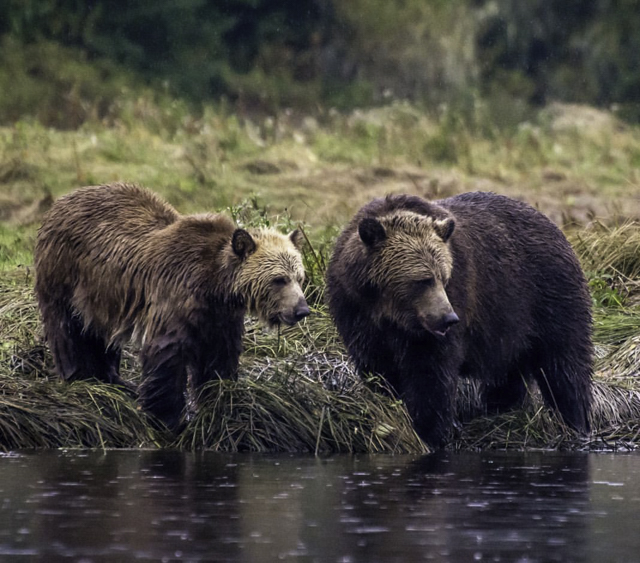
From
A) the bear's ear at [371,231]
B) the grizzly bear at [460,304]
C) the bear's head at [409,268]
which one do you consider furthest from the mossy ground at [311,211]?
the bear's ear at [371,231]

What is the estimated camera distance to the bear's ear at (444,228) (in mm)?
9547

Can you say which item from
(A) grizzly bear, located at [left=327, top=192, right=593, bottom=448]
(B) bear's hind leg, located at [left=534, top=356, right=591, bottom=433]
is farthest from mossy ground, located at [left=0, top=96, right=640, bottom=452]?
(A) grizzly bear, located at [left=327, top=192, right=593, bottom=448]

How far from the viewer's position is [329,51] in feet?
114

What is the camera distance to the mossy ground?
9695 mm

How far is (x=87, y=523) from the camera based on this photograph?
6664 mm

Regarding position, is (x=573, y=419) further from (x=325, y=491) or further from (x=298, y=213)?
(x=298, y=213)

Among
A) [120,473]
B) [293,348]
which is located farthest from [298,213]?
[120,473]

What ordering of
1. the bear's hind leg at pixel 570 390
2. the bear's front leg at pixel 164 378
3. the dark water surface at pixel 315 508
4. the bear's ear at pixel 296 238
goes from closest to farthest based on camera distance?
the dark water surface at pixel 315 508 → the bear's front leg at pixel 164 378 → the bear's ear at pixel 296 238 → the bear's hind leg at pixel 570 390

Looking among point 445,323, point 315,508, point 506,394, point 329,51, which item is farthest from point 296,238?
point 329,51

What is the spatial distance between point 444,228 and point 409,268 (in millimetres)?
375

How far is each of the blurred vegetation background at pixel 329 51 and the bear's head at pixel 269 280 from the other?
20.1 metres

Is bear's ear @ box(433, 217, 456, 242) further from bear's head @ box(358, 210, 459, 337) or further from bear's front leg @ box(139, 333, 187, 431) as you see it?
bear's front leg @ box(139, 333, 187, 431)

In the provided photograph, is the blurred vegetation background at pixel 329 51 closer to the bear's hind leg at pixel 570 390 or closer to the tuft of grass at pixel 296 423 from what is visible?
the bear's hind leg at pixel 570 390

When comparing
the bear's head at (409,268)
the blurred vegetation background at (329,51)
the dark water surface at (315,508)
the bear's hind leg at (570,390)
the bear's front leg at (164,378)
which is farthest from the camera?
the blurred vegetation background at (329,51)
